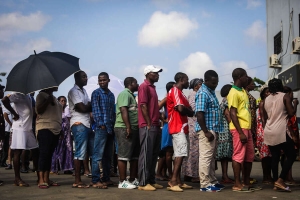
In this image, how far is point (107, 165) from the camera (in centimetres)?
Answer: 865

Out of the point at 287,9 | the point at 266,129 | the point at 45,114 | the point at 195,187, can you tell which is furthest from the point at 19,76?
the point at 287,9

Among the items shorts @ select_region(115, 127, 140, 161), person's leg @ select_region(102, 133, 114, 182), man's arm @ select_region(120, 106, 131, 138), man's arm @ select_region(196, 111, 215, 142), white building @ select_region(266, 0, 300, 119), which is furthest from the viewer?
white building @ select_region(266, 0, 300, 119)

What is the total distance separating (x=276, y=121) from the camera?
8.09 meters

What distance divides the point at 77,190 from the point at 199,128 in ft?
7.07

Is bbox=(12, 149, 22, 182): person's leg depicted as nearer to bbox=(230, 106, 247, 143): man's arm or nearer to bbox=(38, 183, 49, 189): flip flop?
bbox=(38, 183, 49, 189): flip flop

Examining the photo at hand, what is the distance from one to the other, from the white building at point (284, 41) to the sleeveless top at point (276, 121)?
34.0 ft

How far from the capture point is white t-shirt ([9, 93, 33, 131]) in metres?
8.77

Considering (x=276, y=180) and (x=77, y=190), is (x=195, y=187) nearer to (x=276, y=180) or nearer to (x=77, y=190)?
(x=276, y=180)

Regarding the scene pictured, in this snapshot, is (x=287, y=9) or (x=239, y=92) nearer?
(x=239, y=92)

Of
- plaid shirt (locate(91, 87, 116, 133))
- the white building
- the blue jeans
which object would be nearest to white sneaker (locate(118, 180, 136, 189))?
the blue jeans

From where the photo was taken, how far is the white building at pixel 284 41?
758 inches

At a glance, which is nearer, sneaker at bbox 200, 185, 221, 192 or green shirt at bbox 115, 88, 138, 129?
sneaker at bbox 200, 185, 221, 192

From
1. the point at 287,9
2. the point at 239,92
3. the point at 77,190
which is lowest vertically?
the point at 77,190

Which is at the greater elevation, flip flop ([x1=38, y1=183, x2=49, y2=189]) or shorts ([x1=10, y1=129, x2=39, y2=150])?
shorts ([x1=10, y1=129, x2=39, y2=150])
